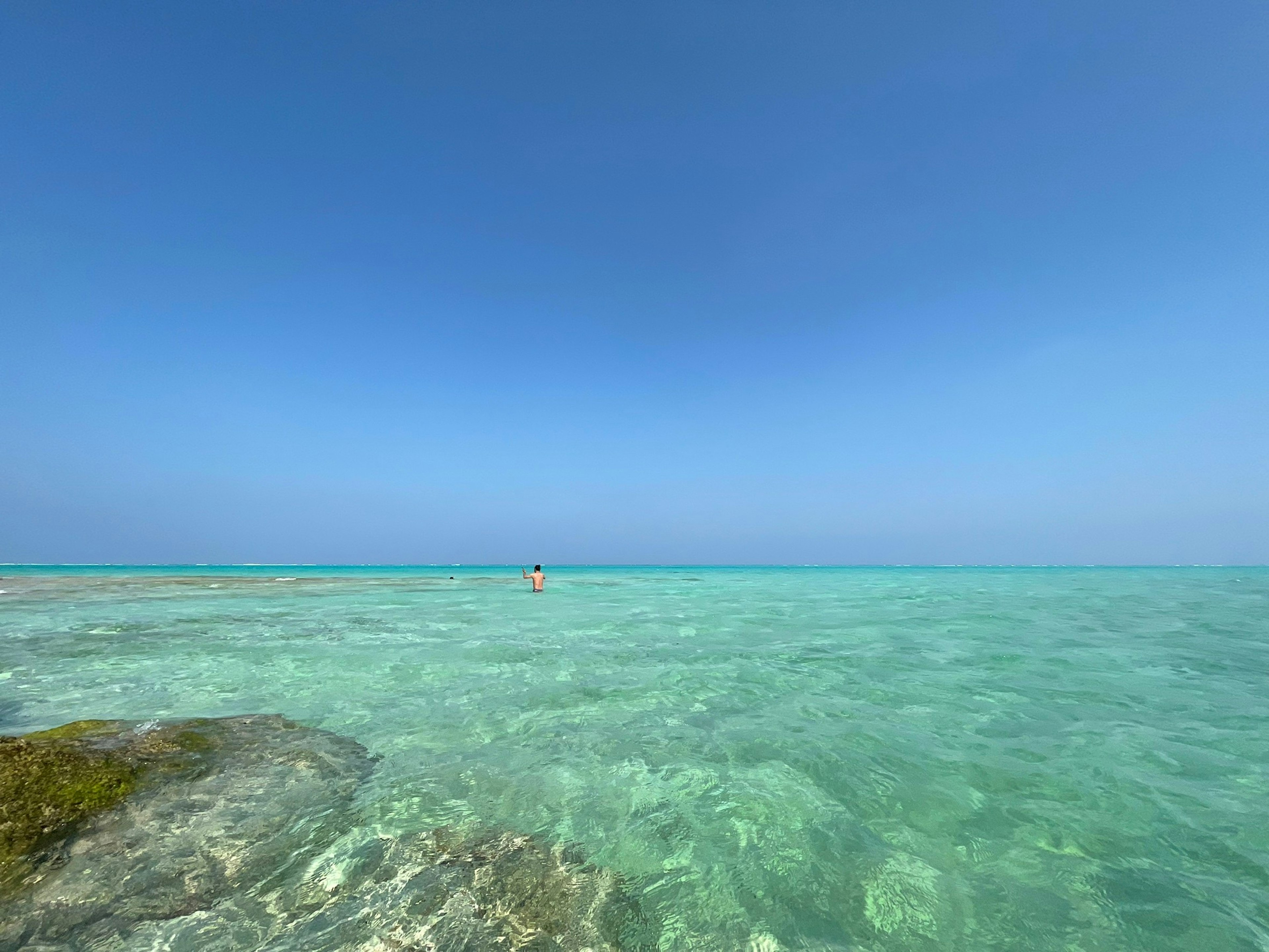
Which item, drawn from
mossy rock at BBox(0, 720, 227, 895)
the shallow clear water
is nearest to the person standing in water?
the shallow clear water

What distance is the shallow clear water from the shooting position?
14.0 feet

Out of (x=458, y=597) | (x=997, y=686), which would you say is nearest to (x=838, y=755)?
(x=997, y=686)

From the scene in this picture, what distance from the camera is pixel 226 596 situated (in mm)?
31578

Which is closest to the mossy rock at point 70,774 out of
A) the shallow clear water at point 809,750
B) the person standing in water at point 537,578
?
the shallow clear water at point 809,750

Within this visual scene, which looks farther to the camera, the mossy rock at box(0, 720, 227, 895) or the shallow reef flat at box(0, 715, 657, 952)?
the mossy rock at box(0, 720, 227, 895)

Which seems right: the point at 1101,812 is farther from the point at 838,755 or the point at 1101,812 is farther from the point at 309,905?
the point at 309,905

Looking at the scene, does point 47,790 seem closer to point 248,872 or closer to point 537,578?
point 248,872

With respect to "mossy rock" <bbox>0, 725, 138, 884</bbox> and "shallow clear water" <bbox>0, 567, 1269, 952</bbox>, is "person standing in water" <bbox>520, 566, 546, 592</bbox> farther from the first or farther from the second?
"mossy rock" <bbox>0, 725, 138, 884</bbox>

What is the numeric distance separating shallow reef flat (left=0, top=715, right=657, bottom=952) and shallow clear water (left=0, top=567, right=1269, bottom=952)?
439mm

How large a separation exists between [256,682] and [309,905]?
338 inches

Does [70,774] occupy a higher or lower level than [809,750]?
higher

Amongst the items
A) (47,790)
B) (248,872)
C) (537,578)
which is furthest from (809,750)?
(537,578)

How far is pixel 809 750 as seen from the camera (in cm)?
731

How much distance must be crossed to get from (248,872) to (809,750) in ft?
20.4
